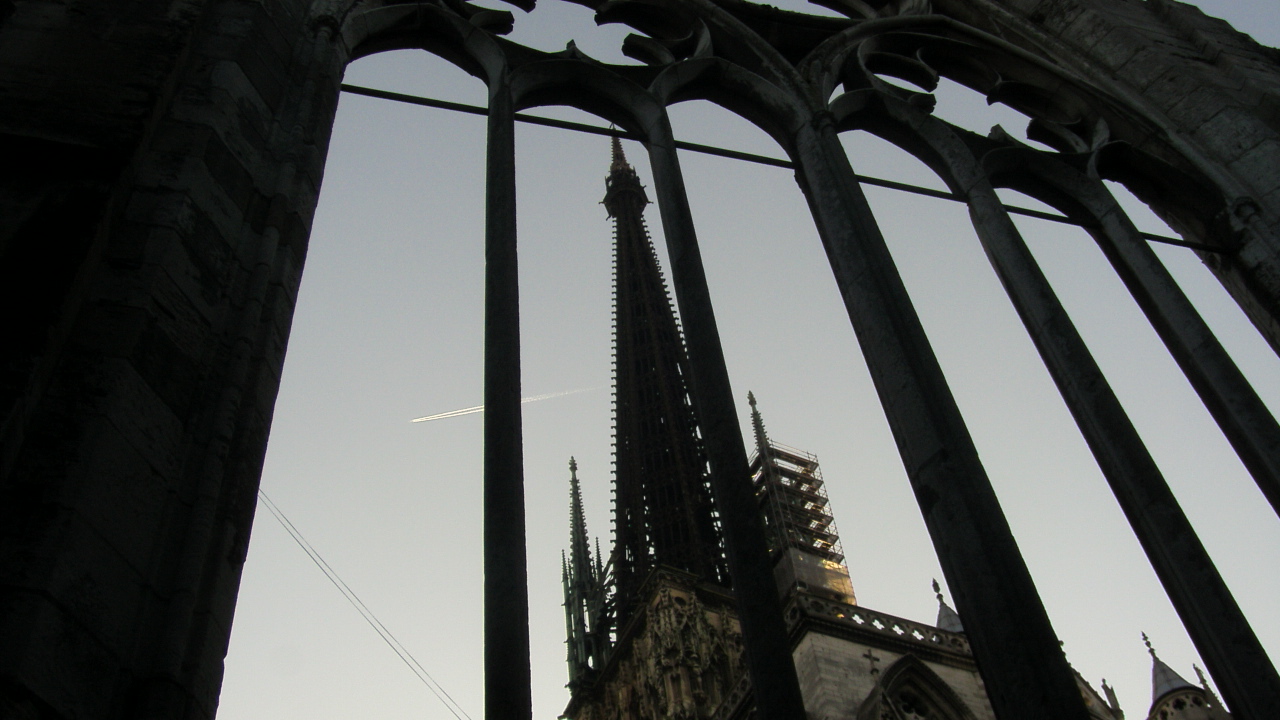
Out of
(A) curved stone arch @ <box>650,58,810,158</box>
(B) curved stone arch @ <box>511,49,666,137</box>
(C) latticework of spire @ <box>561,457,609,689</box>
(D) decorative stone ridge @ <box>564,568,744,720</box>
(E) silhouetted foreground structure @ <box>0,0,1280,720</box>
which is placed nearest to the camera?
(E) silhouetted foreground structure @ <box>0,0,1280,720</box>

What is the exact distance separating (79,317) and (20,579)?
1.02 metres

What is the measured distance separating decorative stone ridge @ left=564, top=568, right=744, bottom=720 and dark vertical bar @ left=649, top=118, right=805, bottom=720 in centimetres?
3474

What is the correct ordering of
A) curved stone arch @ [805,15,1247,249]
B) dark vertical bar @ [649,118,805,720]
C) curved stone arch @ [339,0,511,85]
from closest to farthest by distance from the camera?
dark vertical bar @ [649,118,805,720], curved stone arch @ [339,0,511,85], curved stone arch @ [805,15,1247,249]

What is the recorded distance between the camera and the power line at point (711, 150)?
7059 millimetres

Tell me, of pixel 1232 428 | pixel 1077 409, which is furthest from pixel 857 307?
pixel 1232 428

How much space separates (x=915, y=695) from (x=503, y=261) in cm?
3104

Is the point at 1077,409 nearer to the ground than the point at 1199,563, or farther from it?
farther from it

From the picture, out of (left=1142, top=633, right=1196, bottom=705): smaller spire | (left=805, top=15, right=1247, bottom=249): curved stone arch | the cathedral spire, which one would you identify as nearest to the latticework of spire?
the cathedral spire

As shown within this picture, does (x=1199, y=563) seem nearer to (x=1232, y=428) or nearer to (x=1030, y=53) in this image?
(x=1232, y=428)

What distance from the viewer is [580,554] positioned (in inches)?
2105

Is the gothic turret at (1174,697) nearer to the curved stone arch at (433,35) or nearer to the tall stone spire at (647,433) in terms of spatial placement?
the tall stone spire at (647,433)

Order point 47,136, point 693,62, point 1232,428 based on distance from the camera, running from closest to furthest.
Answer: point 47,136 < point 1232,428 < point 693,62

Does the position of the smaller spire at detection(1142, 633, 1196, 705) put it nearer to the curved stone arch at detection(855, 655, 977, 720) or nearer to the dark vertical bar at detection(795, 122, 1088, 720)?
the curved stone arch at detection(855, 655, 977, 720)

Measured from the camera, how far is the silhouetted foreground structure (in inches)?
124
